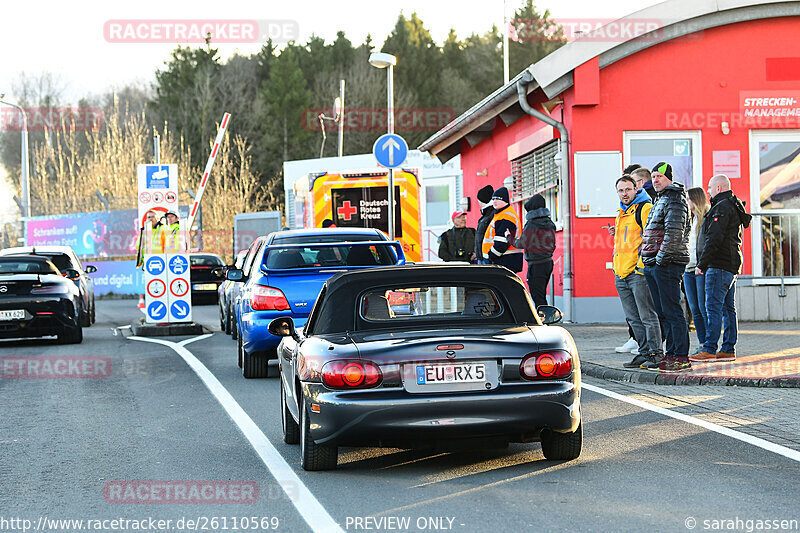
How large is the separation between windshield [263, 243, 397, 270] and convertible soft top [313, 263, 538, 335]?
195 inches

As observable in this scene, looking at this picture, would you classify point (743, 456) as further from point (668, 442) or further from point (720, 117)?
point (720, 117)

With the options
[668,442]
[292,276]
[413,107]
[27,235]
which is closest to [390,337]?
[668,442]

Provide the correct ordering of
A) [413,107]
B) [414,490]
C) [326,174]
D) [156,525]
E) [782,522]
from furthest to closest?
[413,107] → [326,174] → [414,490] → [156,525] → [782,522]

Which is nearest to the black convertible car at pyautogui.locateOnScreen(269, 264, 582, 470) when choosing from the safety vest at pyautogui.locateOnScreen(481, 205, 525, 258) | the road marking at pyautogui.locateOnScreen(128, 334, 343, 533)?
the road marking at pyautogui.locateOnScreen(128, 334, 343, 533)

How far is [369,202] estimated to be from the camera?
899 inches

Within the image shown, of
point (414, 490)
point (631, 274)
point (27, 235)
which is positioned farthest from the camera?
point (27, 235)

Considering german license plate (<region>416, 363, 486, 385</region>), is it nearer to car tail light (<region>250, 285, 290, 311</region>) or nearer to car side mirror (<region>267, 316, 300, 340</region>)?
car side mirror (<region>267, 316, 300, 340</region>)

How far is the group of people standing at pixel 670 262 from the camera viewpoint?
1105cm

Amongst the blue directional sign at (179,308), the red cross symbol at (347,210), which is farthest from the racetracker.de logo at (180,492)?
the red cross symbol at (347,210)

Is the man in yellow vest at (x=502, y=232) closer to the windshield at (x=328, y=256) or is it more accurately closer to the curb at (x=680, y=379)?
the windshield at (x=328, y=256)

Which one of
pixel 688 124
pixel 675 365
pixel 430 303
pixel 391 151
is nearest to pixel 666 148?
pixel 688 124

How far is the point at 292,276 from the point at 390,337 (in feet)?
18.2

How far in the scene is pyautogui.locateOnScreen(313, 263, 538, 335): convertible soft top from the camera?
Answer: 22.6 feet

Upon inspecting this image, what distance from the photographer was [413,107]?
75.0 m
